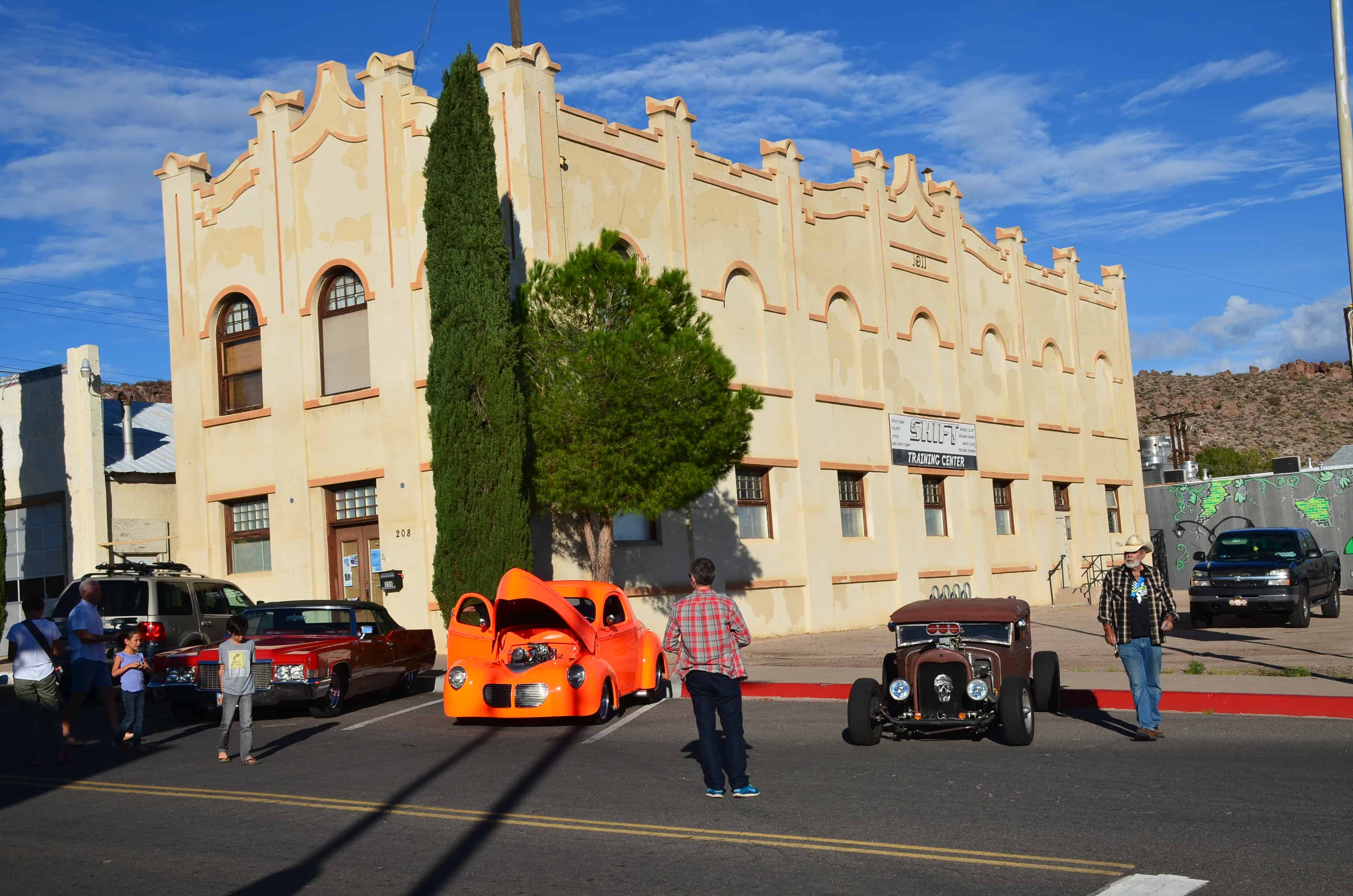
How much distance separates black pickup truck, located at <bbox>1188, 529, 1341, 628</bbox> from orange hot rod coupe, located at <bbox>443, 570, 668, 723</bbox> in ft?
42.6

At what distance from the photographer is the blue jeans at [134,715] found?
13133mm

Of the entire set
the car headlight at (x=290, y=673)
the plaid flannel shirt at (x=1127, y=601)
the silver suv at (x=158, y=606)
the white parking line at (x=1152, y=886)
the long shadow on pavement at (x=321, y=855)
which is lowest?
the white parking line at (x=1152, y=886)

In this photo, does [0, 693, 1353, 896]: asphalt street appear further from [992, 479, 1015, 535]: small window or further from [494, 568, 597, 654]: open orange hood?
[992, 479, 1015, 535]: small window

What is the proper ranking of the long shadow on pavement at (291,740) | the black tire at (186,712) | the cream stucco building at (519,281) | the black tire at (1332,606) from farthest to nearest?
the black tire at (1332,606) → the cream stucco building at (519,281) → the black tire at (186,712) → the long shadow on pavement at (291,740)

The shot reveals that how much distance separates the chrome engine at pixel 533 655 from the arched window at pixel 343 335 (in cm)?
1132

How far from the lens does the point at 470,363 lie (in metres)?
20.2

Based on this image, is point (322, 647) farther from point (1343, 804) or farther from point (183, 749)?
point (1343, 804)

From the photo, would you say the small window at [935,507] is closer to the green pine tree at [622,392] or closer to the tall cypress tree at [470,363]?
the green pine tree at [622,392]

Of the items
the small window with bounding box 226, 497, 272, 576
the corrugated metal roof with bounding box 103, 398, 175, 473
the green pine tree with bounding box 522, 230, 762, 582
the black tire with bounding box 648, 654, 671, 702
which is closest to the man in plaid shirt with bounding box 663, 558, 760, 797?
the black tire with bounding box 648, 654, 671, 702

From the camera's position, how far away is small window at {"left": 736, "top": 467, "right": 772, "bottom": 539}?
86.1 feet

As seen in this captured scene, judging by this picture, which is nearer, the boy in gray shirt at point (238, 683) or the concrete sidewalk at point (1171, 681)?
the boy in gray shirt at point (238, 683)

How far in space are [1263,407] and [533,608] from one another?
85.0m

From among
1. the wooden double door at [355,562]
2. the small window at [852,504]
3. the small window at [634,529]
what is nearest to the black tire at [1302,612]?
the small window at [852,504]

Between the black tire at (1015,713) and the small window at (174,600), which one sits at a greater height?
the small window at (174,600)
